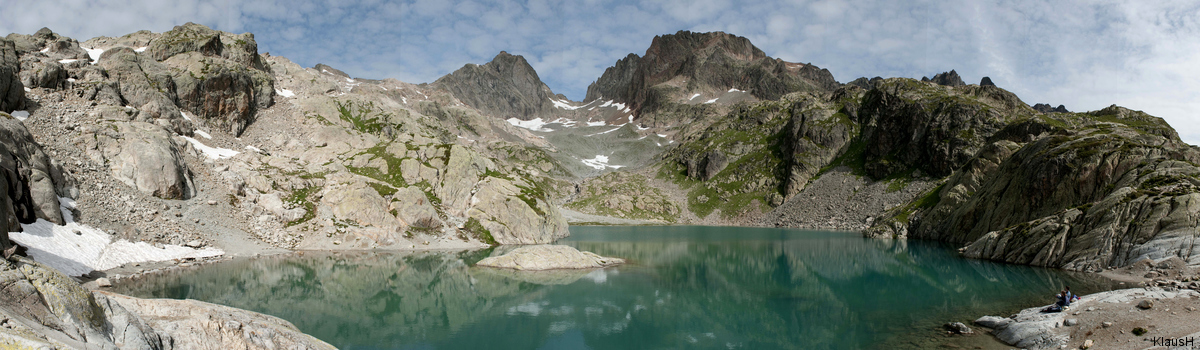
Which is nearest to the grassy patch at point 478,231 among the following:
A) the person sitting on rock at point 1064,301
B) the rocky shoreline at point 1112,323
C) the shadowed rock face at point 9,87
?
the shadowed rock face at point 9,87

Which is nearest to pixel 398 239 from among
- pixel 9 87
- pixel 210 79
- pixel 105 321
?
Answer: pixel 9 87

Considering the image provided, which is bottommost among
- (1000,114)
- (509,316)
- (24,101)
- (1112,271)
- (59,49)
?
(509,316)

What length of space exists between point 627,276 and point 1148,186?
50746 millimetres

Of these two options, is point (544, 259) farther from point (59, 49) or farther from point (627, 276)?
point (59, 49)

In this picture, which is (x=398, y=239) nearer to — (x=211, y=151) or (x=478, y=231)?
(x=478, y=231)

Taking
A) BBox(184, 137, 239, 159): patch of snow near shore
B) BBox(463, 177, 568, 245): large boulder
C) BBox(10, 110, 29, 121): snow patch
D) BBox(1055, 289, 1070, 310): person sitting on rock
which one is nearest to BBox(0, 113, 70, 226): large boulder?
BBox(10, 110, 29, 121): snow patch

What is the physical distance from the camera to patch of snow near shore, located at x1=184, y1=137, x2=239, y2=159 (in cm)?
6494

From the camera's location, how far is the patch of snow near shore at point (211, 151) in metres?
64.9

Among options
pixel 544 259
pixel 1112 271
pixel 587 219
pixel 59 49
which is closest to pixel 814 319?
pixel 544 259

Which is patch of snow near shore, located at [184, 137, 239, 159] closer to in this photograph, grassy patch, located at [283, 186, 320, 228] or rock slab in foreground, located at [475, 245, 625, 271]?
grassy patch, located at [283, 186, 320, 228]

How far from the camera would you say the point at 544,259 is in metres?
51.1

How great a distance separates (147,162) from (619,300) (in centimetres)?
5248

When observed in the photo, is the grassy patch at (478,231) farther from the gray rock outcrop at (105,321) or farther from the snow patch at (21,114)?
the gray rock outcrop at (105,321)

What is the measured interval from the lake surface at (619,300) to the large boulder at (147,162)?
48.6 ft
